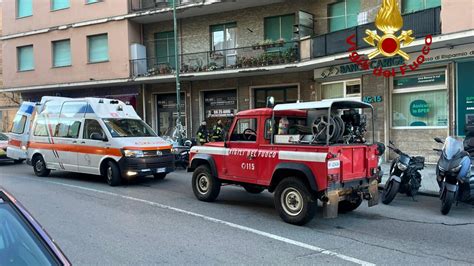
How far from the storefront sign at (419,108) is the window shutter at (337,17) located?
172 inches

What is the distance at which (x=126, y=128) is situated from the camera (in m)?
11.8

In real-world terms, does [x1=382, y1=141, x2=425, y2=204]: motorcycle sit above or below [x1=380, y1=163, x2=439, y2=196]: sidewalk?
above

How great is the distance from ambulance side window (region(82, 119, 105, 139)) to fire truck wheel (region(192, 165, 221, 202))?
390cm

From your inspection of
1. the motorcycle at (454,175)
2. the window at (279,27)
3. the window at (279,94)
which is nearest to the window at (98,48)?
the window at (279,94)

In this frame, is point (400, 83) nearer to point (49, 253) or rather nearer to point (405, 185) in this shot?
point (405, 185)

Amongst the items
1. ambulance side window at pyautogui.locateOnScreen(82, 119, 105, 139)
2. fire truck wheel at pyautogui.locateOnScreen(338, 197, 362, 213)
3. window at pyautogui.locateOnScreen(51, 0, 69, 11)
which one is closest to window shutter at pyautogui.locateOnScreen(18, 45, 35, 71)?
window at pyautogui.locateOnScreen(51, 0, 69, 11)

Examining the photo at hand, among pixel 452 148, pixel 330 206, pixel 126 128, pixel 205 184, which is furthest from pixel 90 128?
pixel 452 148

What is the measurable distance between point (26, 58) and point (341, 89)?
19618mm

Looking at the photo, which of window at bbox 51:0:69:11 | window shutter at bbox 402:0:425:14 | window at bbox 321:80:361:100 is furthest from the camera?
window at bbox 51:0:69:11

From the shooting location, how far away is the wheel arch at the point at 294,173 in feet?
21.5

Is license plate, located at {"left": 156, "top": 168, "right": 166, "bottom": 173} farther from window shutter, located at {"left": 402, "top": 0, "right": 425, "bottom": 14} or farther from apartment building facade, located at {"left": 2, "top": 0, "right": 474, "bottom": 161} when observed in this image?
window shutter, located at {"left": 402, "top": 0, "right": 425, "bottom": 14}

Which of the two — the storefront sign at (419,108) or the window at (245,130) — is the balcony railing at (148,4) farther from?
the window at (245,130)

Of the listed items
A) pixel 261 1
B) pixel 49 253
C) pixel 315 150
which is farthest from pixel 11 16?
pixel 49 253

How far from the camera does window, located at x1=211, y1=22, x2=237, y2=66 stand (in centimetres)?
1977
